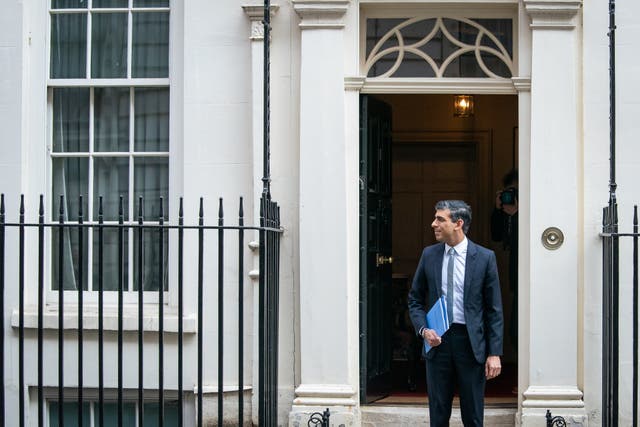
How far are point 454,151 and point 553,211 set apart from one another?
4.31 meters

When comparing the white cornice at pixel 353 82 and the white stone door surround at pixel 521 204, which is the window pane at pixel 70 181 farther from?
the white cornice at pixel 353 82

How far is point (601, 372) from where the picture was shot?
8.41 metres

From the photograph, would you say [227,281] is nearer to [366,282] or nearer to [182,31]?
[366,282]

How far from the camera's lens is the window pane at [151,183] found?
9078 millimetres

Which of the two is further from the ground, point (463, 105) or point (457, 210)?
point (463, 105)

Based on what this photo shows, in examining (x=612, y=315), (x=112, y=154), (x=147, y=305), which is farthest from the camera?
(x=112, y=154)

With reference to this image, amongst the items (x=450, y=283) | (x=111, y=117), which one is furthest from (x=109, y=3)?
(x=450, y=283)

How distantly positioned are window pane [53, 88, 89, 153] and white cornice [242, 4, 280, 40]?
5.26ft

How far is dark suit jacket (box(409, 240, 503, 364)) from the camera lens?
711 centimetres

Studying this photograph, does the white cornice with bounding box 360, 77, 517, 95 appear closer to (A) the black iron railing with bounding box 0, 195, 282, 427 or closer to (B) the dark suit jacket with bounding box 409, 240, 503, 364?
(A) the black iron railing with bounding box 0, 195, 282, 427

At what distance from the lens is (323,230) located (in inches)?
338

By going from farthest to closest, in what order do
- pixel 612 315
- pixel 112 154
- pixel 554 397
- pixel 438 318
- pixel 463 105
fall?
pixel 463 105
pixel 112 154
pixel 554 397
pixel 612 315
pixel 438 318

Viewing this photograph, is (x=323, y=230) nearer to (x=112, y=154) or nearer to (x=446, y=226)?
(x=446, y=226)

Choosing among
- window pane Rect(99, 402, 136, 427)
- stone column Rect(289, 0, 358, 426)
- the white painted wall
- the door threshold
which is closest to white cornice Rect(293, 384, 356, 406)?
stone column Rect(289, 0, 358, 426)
